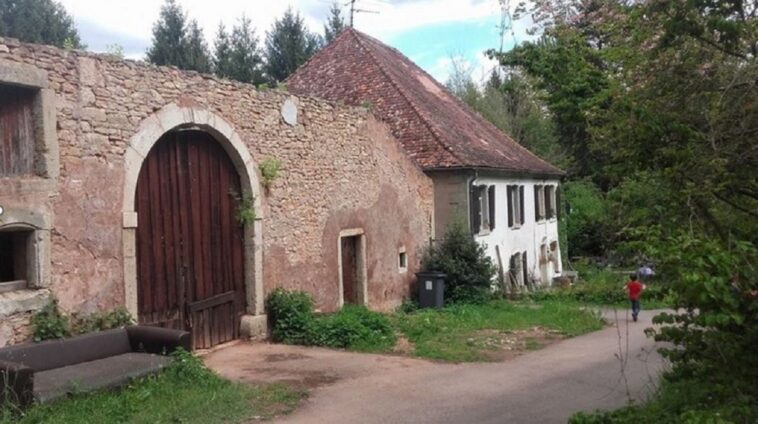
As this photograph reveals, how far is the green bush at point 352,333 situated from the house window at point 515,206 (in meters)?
9.92

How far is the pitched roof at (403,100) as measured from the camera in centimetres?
1723

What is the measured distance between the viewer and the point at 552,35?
1077 centimetres

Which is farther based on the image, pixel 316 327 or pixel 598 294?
pixel 598 294

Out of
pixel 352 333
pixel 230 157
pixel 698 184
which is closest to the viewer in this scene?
pixel 698 184

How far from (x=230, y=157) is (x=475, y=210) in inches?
313

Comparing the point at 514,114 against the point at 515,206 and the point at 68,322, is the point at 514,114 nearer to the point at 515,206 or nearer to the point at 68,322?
the point at 515,206

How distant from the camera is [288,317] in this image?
10969 mm

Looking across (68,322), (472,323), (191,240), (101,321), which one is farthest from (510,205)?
(68,322)

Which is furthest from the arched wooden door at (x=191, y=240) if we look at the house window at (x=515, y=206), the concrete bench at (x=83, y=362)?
the house window at (x=515, y=206)

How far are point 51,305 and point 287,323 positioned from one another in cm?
410

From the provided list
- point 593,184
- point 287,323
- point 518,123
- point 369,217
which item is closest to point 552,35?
point 369,217

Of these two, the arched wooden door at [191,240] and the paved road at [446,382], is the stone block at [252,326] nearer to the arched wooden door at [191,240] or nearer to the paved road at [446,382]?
the arched wooden door at [191,240]

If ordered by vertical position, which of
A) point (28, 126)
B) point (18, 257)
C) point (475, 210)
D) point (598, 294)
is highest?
point (28, 126)

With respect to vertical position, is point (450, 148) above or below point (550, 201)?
above
